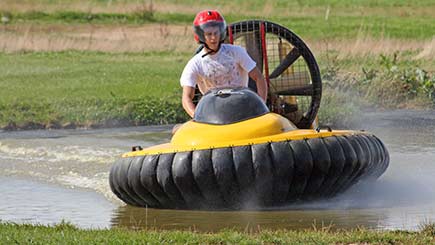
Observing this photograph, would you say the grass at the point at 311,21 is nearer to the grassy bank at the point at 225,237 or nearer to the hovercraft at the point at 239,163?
the hovercraft at the point at 239,163

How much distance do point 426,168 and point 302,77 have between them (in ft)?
4.51

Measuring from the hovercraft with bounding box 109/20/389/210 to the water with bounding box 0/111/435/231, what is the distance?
13cm

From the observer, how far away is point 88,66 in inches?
806

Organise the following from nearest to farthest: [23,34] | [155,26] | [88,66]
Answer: [88,66] < [23,34] < [155,26]

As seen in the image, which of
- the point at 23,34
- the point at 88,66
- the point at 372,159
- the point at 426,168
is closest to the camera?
the point at 372,159

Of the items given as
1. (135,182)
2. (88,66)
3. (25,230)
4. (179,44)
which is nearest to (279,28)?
(135,182)

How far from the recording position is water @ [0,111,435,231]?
27.1 ft

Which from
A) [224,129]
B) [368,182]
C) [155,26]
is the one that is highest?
[224,129]

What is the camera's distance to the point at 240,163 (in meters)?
8.38

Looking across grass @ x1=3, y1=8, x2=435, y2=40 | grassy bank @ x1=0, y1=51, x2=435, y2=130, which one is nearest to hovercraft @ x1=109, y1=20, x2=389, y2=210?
grassy bank @ x1=0, y1=51, x2=435, y2=130

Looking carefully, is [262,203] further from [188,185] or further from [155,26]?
[155,26]

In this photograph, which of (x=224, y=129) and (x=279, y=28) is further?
(x=279, y=28)

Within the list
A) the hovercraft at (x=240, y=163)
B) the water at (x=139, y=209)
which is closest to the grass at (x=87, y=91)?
the water at (x=139, y=209)

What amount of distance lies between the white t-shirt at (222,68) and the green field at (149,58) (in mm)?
5278
